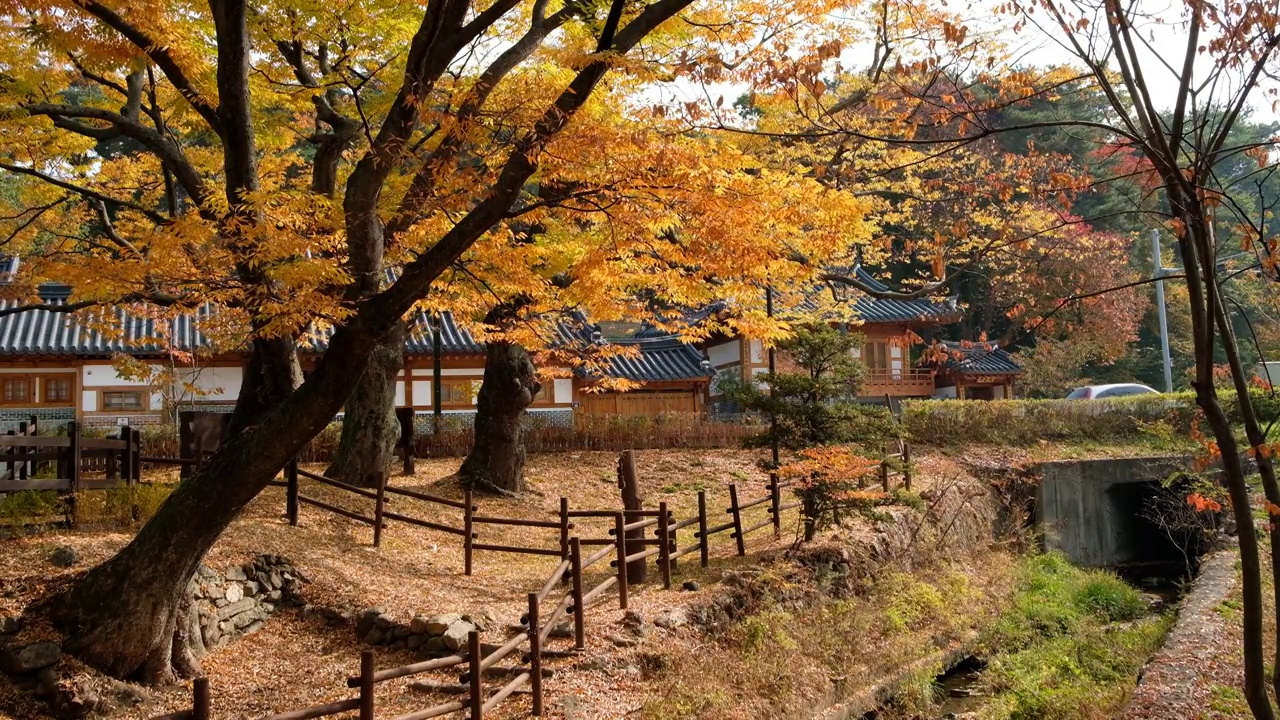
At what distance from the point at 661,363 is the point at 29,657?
21609mm

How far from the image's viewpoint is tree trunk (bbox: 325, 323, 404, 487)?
607 inches

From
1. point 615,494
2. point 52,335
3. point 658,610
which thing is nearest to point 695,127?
point 658,610

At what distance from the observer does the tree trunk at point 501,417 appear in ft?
56.9

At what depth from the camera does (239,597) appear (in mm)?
9812

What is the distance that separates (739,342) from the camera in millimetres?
30547

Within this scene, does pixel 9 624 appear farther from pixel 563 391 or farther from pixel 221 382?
pixel 563 391

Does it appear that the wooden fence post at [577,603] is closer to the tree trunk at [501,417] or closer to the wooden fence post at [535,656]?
the wooden fence post at [535,656]

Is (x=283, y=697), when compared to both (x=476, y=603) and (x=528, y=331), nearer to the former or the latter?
(x=476, y=603)

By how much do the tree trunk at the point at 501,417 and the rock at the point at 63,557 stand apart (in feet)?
28.3

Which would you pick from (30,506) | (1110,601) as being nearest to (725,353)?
(1110,601)

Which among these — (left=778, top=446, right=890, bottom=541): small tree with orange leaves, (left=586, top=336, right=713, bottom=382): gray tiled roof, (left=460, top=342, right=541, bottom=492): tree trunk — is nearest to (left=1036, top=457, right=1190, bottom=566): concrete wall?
(left=778, top=446, right=890, bottom=541): small tree with orange leaves

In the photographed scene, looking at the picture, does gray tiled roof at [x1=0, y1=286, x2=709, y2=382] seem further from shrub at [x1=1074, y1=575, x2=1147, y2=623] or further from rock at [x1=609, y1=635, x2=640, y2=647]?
rock at [x1=609, y1=635, x2=640, y2=647]

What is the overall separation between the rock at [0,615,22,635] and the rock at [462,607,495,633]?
3.75 metres

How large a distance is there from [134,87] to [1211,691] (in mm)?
12786
